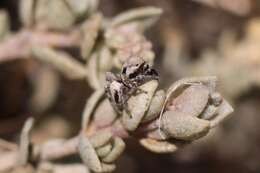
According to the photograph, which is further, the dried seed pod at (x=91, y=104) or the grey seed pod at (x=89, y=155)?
the dried seed pod at (x=91, y=104)

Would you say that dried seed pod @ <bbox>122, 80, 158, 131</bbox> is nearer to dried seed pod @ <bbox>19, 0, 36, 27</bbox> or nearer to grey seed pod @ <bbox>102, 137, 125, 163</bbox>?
grey seed pod @ <bbox>102, 137, 125, 163</bbox>

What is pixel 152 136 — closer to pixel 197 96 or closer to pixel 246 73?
pixel 197 96

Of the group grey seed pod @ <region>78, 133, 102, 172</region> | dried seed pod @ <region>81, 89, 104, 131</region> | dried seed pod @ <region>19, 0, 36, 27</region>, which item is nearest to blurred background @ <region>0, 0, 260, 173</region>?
dried seed pod @ <region>19, 0, 36, 27</region>

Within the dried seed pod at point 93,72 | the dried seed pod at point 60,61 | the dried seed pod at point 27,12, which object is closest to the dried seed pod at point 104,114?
the dried seed pod at point 93,72

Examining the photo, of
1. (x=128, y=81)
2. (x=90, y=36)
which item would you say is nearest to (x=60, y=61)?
(x=90, y=36)

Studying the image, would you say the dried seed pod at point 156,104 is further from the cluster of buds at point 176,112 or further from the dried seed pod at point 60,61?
the dried seed pod at point 60,61
